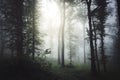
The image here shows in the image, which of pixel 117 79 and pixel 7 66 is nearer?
pixel 7 66

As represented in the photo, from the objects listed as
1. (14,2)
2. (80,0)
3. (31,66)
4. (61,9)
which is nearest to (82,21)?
(61,9)

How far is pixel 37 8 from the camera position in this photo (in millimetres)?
25469

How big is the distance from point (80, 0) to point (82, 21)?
Answer: 17268 millimetres

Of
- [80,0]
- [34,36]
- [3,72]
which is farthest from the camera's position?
[34,36]

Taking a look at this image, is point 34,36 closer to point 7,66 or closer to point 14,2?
point 14,2

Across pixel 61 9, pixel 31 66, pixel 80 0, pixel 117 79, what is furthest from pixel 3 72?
pixel 61 9

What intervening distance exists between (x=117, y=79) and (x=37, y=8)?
16.9 m

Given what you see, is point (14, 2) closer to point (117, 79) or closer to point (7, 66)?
point (7, 66)

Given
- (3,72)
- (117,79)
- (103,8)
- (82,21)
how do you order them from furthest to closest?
(82,21) → (103,8) → (117,79) → (3,72)

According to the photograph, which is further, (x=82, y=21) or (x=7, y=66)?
(x=82, y=21)

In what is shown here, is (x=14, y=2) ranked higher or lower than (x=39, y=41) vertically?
higher

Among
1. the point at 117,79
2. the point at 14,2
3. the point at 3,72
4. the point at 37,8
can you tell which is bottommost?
the point at 117,79

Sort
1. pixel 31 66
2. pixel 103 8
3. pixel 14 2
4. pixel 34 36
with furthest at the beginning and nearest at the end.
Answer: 1. pixel 34 36
2. pixel 103 8
3. pixel 14 2
4. pixel 31 66

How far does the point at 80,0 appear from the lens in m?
19.7
